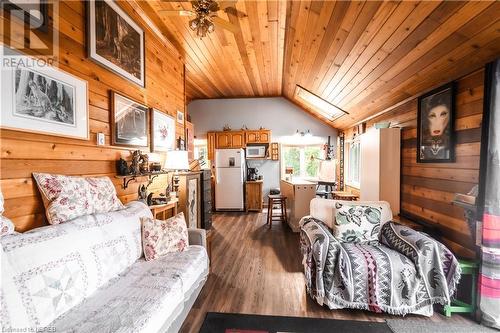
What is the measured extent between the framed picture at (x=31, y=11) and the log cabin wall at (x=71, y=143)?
5cm

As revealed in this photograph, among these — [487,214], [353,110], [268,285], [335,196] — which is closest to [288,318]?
[268,285]

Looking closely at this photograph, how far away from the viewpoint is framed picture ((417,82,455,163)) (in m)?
2.16

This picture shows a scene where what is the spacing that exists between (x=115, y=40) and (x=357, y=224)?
10.0 feet

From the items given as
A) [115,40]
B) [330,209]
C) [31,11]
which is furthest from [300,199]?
[31,11]

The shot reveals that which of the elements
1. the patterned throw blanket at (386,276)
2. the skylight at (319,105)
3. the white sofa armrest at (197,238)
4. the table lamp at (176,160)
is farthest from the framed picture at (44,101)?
the skylight at (319,105)

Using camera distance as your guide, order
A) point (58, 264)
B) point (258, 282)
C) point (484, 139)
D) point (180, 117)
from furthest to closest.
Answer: point (180, 117)
point (258, 282)
point (484, 139)
point (58, 264)

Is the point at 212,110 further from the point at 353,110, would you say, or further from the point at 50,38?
the point at 50,38

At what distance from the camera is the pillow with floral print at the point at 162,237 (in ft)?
6.17

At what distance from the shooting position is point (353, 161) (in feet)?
16.8

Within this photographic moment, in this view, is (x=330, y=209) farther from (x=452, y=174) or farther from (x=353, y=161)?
(x=353, y=161)

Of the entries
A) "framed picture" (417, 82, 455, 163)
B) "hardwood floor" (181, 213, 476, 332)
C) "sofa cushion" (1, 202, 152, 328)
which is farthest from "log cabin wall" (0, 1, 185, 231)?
"framed picture" (417, 82, 455, 163)

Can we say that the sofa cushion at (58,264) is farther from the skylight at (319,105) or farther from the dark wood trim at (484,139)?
the skylight at (319,105)

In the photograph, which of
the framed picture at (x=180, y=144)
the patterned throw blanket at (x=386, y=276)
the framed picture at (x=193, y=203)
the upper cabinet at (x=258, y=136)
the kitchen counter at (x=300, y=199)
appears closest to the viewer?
the patterned throw blanket at (x=386, y=276)

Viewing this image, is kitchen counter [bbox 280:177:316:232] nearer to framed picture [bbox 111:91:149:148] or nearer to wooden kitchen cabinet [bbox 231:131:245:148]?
wooden kitchen cabinet [bbox 231:131:245:148]
